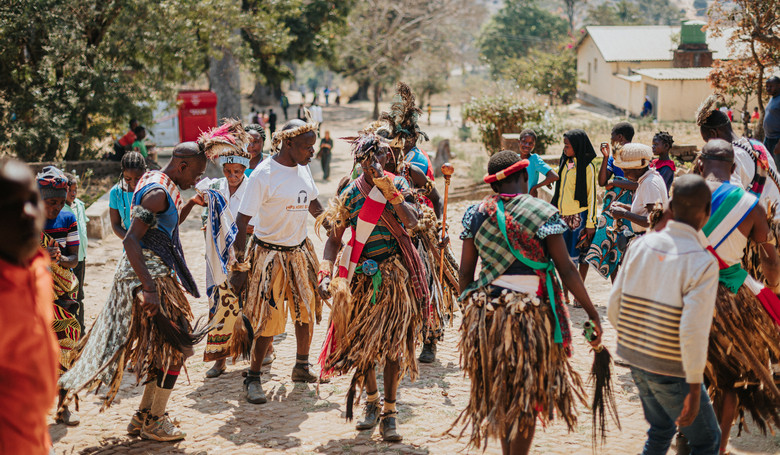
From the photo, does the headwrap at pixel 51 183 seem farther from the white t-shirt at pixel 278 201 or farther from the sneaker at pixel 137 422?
the sneaker at pixel 137 422

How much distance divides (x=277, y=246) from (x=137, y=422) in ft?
5.51

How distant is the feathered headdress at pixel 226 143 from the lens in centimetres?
593

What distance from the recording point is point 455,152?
2400 cm

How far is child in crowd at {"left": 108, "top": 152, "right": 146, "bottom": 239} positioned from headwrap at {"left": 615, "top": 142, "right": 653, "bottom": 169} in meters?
4.21

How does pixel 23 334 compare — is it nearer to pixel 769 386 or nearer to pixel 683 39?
pixel 769 386

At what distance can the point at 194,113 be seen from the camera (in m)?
22.8

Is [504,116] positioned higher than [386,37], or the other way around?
[386,37]

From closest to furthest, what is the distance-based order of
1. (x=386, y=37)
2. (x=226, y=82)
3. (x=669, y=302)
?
1. (x=669, y=302)
2. (x=226, y=82)
3. (x=386, y=37)

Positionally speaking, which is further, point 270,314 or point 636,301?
point 270,314

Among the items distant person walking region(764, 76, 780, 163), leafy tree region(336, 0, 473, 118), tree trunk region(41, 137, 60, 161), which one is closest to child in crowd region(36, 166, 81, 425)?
distant person walking region(764, 76, 780, 163)

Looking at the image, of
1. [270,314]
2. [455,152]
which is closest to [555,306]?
[270,314]

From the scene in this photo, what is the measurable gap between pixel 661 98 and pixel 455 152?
15005 mm

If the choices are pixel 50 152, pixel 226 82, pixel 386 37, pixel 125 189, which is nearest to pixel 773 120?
pixel 125 189

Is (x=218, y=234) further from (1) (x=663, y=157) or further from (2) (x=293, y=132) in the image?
(1) (x=663, y=157)
